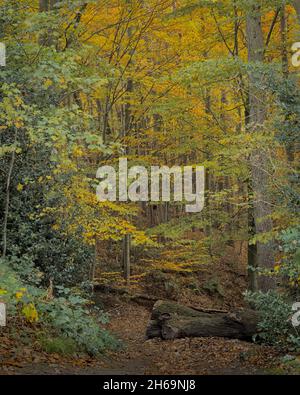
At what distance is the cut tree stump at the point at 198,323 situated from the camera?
978 centimetres

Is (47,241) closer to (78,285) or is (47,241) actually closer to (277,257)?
(78,285)

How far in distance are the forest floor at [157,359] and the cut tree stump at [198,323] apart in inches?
8.5

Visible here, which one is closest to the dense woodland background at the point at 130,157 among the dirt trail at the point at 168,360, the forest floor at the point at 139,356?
the forest floor at the point at 139,356

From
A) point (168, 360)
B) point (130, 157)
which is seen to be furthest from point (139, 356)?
point (130, 157)

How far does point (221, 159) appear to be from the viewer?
14523mm

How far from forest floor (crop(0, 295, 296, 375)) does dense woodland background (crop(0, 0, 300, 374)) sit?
14.8 inches

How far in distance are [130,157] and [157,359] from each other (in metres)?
7.84

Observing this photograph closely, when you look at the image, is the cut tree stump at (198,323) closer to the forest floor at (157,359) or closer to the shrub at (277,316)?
the forest floor at (157,359)

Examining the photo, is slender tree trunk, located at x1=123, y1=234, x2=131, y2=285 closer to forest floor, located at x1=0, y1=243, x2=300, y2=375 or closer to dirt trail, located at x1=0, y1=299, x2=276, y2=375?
forest floor, located at x1=0, y1=243, x2=300, y2=375

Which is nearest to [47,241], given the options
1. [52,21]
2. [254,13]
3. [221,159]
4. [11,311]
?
[11,311]

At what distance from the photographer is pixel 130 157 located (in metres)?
15.3

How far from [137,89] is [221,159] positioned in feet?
16.6

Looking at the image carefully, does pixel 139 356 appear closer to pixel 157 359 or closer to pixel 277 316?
pixel 157 359

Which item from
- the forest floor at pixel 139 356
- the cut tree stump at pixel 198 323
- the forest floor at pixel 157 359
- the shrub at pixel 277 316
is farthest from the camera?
the cut tree stump at pixel 198 323
